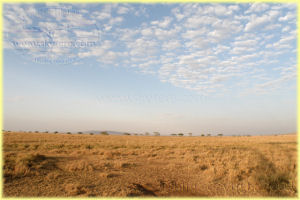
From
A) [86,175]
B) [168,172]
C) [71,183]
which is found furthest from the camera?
[168,172]

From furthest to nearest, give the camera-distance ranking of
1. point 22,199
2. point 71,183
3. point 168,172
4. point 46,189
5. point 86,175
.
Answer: point 168,172 → point 86,175 → point 71,183 → point 46,189 → point 22,199

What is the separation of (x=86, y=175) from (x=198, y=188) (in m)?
4.63

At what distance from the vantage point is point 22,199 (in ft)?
20.4

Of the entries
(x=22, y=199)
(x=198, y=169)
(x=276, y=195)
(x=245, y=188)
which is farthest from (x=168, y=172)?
(x=22, y=199)

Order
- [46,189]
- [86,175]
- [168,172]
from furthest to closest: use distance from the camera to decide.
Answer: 1. [168,172]
2. [86,175]
3. [46,189]

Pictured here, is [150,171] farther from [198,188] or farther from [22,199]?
[22,199]

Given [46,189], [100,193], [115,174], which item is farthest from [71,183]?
[115,174]

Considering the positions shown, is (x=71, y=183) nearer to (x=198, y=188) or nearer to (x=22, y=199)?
(x=22, y=199)

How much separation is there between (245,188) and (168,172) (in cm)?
349

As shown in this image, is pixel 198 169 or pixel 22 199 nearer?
pixel 22 199

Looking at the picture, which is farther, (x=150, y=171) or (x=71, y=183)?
(x=150, y=171)

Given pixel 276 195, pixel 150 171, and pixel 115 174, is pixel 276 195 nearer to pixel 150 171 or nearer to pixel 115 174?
pixel 150 171

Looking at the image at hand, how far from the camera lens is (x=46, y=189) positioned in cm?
720

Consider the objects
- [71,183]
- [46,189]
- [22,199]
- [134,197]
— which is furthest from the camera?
[71,183]
